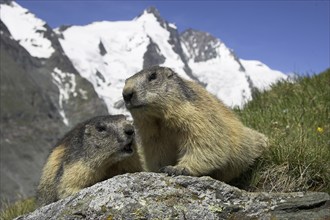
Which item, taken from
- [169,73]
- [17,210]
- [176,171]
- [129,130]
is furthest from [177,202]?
[17,210]

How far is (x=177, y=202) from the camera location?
19.2 feet

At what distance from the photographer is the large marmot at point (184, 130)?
689 cm

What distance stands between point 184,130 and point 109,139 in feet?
5.29

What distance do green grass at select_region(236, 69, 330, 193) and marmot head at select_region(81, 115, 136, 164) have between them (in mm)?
1976

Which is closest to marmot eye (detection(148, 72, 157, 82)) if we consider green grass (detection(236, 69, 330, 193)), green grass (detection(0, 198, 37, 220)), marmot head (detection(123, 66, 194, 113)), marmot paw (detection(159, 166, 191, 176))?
marmot head (detection(123, 66, 194, 113))

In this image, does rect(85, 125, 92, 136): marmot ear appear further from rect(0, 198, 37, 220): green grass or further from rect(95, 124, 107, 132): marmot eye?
rect(0, 198, 37, 220): green grass

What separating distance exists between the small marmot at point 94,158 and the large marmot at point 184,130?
56cm

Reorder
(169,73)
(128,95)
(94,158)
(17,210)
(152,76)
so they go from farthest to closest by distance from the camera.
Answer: (17,210) < (94,158) < (169,73) < (152,76) < (128,95)

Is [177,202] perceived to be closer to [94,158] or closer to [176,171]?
[176,171]

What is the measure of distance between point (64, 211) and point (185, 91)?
8.50ft

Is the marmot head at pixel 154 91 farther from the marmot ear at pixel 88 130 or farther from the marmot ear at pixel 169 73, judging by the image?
the marmot ear at pixel 88 130

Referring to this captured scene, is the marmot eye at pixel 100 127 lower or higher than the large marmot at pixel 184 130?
higher

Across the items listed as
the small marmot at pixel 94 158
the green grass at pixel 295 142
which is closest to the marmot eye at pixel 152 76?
the small marmot at pixel 94 158

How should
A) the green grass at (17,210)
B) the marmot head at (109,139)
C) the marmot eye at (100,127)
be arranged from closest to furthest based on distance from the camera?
1. the marmot head at (109,139)
2. the marmot eye at (100,127)
3. the green grass at (17,210)
